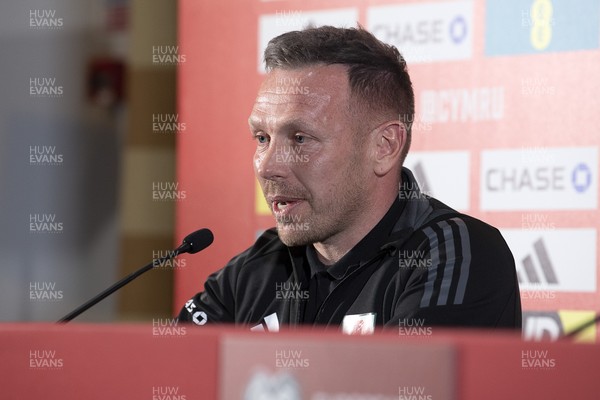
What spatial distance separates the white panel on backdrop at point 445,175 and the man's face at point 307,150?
0.78 metres

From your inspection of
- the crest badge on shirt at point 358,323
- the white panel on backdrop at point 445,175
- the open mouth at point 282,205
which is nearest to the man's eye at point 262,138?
the open mouth at point 282,205

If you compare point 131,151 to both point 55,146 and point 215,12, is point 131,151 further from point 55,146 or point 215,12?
point 215,12

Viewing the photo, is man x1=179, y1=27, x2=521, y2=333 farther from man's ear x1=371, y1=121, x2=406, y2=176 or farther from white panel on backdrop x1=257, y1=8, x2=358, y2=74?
white panel on backdrop x1=257, y1=8, x2=358, y2=74

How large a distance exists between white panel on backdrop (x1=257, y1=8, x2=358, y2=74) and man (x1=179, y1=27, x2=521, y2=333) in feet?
2.72

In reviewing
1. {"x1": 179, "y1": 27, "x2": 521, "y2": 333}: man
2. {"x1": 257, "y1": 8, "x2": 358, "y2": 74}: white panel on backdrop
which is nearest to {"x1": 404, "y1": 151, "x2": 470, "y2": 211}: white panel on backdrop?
{"x1": 257, "y1": 8, "x2": 358, "y2": 74}: white panel on backdrop

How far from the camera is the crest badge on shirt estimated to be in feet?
5.36

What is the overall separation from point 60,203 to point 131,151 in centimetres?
46

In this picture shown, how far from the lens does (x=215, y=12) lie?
9.87 ft

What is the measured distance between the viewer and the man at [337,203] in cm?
171

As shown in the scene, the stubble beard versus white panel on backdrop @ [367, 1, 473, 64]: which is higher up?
white panel on backdrop @ [367, 1, 473, 64]

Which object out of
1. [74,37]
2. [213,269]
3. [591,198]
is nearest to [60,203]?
[74,37]

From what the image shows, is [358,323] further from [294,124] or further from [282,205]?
[294,124]

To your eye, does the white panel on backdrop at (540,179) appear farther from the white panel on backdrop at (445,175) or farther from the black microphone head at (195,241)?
the black microphone head at (195,241)

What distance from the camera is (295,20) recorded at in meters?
2.84
